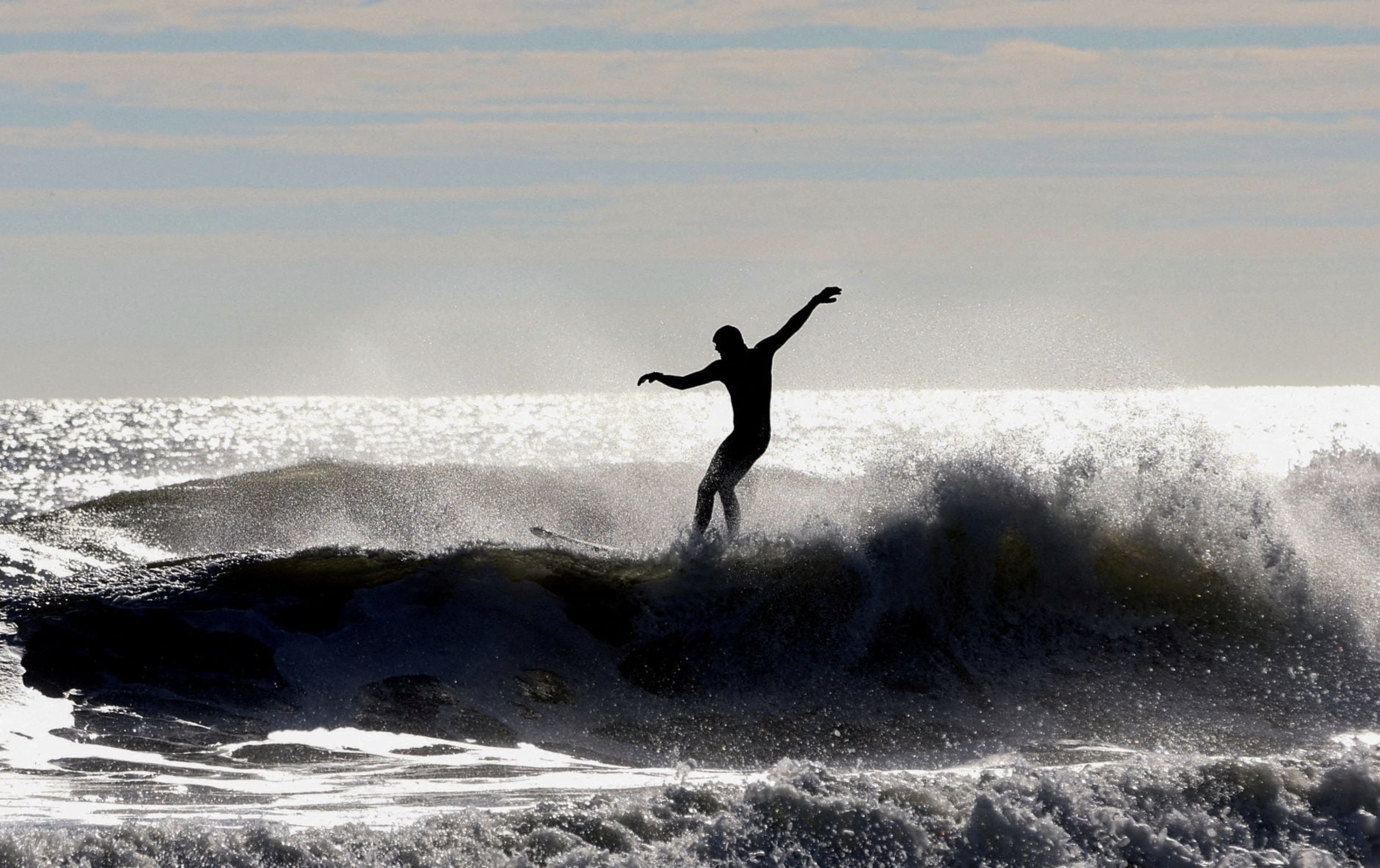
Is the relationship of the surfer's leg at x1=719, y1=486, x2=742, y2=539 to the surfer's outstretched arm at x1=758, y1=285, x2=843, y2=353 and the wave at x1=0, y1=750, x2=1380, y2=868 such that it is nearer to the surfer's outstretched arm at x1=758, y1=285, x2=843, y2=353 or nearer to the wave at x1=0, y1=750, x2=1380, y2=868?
the surfer's outstretched arm at x1=758, y1=285, x2=843, y2=353

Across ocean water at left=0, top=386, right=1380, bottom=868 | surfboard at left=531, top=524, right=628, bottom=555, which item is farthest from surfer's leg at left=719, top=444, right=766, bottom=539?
surfboard at left=531, top=524, right=628, bottom=555

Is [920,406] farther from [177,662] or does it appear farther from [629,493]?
[177,662]

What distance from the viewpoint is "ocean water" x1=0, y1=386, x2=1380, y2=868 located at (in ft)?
22.8

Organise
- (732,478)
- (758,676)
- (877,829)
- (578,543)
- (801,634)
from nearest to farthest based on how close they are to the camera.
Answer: (877,829)
(758,676)
(801,634)
(732,478)
(578,543)

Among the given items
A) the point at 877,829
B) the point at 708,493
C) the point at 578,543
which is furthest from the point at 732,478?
the point at 877,829

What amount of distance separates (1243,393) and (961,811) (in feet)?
650

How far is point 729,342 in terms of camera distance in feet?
38.1

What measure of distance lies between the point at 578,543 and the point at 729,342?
2.28 meters

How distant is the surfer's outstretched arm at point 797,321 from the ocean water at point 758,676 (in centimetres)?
149

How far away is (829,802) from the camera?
7012 mm

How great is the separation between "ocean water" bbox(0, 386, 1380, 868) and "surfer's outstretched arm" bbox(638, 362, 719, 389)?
4.30ft

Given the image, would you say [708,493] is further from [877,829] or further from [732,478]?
[877,829]

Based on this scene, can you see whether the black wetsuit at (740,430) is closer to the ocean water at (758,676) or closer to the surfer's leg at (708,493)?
the surfer's leg at (708,493)

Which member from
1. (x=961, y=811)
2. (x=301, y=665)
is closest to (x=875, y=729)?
(x=961, y=811)
